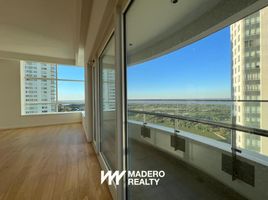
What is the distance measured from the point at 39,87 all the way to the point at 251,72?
793 centimetres

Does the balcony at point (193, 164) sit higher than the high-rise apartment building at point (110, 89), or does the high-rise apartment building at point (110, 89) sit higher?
the high-rise apartment building at point (110, 89)

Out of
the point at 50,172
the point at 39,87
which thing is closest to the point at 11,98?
the point at 39,87

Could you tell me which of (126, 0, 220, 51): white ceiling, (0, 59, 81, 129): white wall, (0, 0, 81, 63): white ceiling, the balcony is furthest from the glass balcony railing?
(0, 59, 81, 129): white wall

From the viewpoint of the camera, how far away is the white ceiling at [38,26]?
297 centimetres

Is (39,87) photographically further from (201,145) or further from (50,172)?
(201,145)

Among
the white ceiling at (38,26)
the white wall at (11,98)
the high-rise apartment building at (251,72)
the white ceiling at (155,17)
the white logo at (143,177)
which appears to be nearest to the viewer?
the high-rise apartment building at (251,72)

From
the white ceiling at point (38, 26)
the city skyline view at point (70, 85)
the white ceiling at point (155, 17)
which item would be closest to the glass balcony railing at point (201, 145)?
the white ceiling at point (155, 17)

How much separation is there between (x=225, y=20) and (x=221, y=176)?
1.06 metres

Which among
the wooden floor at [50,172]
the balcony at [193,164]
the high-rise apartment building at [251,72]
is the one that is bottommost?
the wooden floor at [50,172]

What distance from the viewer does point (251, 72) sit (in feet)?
2.42

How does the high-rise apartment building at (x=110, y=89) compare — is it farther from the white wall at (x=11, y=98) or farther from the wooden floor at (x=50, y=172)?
the white wall at (x=11, y=98)

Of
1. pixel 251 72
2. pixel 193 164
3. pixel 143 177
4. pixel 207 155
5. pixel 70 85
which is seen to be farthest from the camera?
pixel 70 85

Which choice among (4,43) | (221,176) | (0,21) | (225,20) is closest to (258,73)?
(225,20)

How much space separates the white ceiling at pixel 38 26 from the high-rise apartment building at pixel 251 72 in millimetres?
2944
